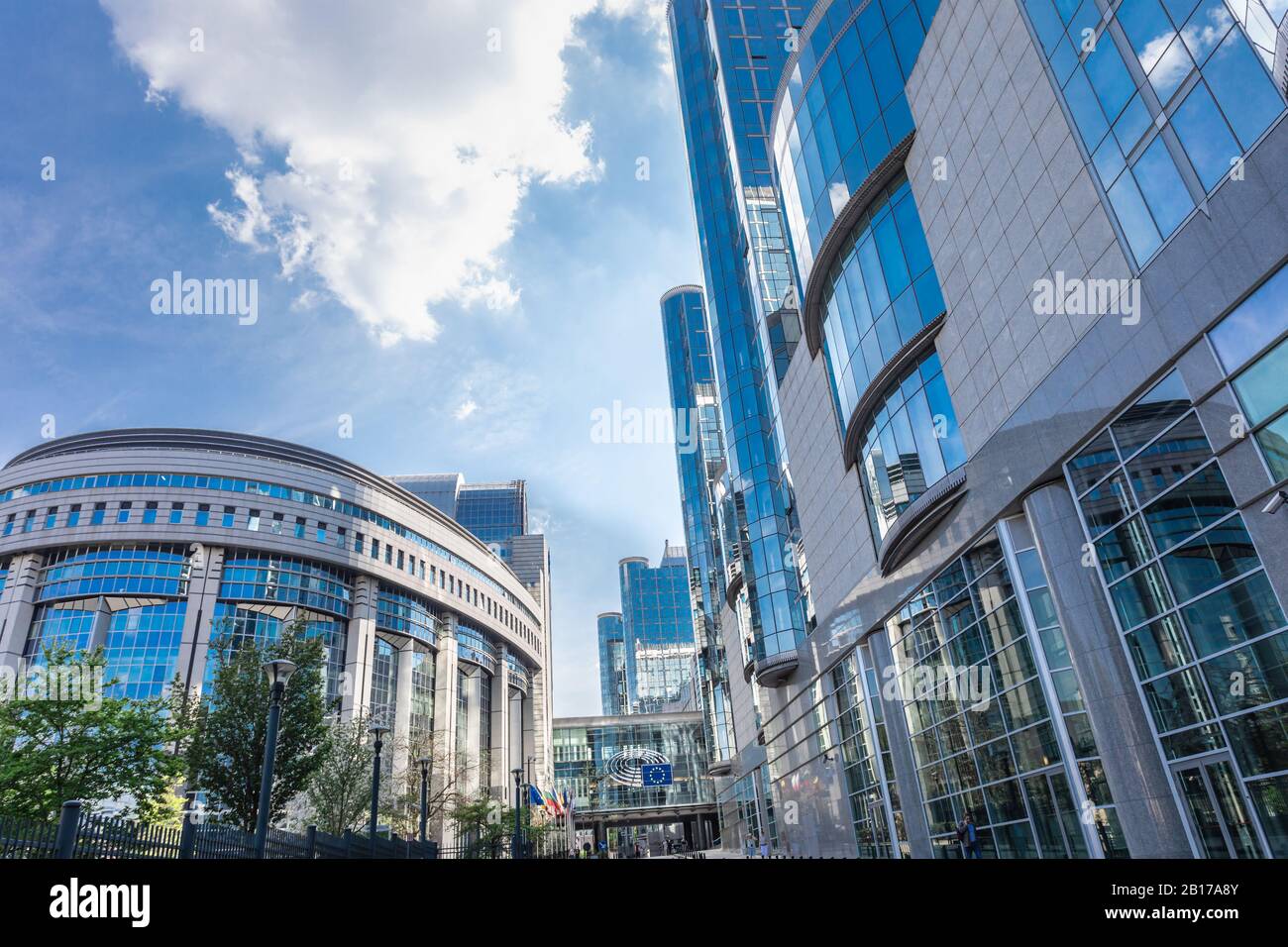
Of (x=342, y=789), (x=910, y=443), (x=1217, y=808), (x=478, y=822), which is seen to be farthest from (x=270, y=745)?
(x=478, y=822)

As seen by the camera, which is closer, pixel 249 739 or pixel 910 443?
pixel 249 739

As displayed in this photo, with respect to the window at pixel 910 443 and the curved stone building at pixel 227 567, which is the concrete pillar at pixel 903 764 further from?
the curved stone building at pixel 227 567

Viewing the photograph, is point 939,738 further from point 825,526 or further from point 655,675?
point 655,675

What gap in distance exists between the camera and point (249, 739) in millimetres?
26047

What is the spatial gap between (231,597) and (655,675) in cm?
14131

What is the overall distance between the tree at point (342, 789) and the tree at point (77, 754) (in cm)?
1275

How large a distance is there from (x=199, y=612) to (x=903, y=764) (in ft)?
205

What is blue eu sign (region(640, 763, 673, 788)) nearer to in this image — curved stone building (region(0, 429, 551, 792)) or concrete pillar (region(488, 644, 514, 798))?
curved stone building (region(0, 429, 551, 792))

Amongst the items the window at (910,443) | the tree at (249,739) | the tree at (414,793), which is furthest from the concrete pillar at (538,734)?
the window at (910,443)

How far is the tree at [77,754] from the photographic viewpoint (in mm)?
26625

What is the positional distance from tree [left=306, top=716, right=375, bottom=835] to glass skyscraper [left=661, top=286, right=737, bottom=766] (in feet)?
100

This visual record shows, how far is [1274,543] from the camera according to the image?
12.5m

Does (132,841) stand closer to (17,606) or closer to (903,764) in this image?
(903,764)
